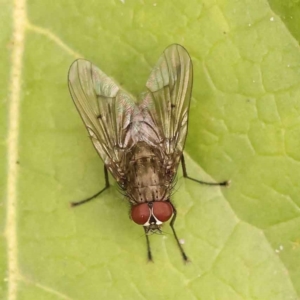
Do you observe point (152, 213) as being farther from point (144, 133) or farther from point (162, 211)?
point (144, 133)

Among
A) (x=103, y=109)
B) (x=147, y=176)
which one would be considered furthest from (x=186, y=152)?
(x=103, y=109)

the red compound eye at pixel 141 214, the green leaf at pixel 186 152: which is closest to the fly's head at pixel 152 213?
the red compound eye at pixel 141 214

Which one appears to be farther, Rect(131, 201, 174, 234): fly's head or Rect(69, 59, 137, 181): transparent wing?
Rect(131, 201, 174, 234): fly's head

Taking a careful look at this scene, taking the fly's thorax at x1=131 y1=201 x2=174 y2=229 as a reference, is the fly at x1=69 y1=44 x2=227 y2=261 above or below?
above

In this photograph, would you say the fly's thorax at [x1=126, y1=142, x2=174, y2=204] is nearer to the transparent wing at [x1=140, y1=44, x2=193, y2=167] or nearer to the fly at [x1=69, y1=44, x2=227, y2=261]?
the fly at [x1=69, y1=44, x2=227, y2=261]

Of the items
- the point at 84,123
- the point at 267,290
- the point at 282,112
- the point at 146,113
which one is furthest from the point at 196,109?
the point at 267,290


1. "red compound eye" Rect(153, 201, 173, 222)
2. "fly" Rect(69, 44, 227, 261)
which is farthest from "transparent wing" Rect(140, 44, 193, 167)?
"red compound eye" Rect(153, 201, 173, 222)

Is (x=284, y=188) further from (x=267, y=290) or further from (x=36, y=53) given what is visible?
(x=36, y=53)

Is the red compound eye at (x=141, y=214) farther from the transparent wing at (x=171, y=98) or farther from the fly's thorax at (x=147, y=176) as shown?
the transparent wing at (x=171, y=98)
